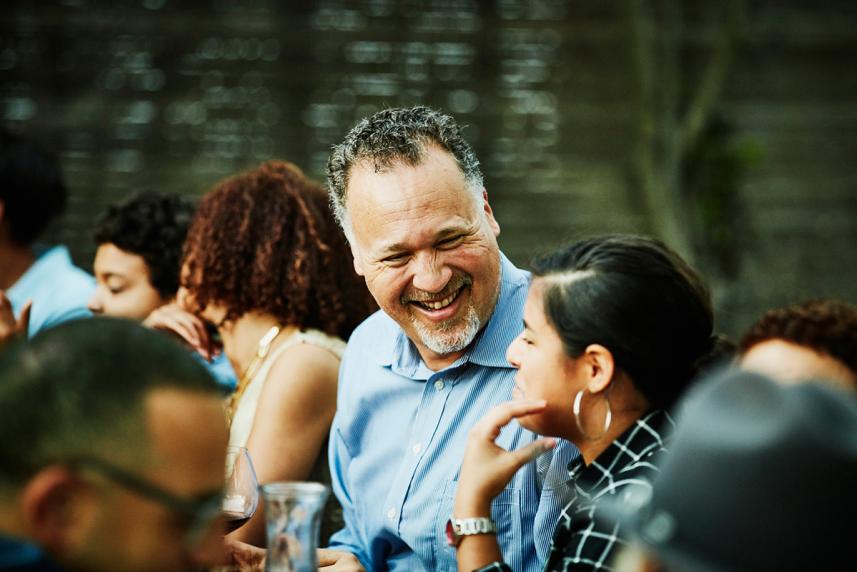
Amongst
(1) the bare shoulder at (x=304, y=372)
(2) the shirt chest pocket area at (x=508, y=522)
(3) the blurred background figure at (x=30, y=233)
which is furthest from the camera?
(3) the blurred background figure at (x=30, y=233)

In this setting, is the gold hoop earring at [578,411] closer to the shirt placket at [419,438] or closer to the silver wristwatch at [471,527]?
the silver wristwatch at [471,527]

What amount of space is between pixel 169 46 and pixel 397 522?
519 cm

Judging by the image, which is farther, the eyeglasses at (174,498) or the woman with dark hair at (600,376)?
the woman with dark hair at (600,376)

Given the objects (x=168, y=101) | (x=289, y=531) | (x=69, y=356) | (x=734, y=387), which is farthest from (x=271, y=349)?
(x=168, y=101)

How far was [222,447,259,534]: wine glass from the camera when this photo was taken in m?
1.96

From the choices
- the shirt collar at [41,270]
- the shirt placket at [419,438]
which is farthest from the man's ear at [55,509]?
the shirt collar at [41,270]

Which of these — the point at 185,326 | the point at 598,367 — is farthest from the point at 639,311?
the point at 185,326

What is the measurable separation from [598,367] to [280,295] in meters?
1.31

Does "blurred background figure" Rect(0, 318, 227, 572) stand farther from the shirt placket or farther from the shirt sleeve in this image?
the shirt sleeve

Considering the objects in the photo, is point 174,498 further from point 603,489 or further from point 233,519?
point 603,489

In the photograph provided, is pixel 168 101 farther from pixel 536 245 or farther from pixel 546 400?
pixel 546 400

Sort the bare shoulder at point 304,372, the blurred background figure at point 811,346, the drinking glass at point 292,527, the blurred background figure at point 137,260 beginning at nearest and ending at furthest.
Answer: the drinking glass at point 292,527
the blurred background figure at point 811,346
the bare shoulder at point 304,372
the blurred background figure at point 137,260

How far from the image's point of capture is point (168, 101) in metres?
6.81

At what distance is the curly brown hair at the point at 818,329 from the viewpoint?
1.74 metres
